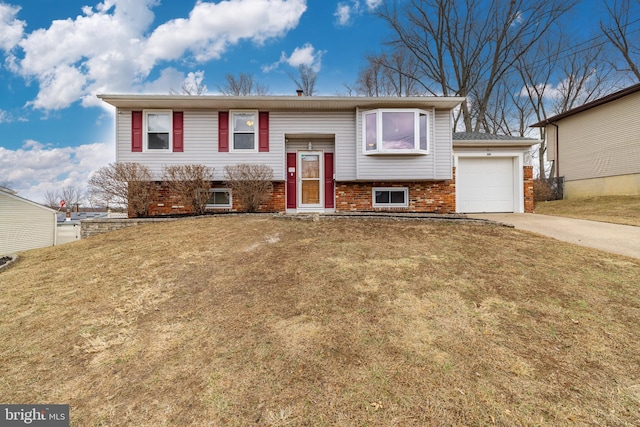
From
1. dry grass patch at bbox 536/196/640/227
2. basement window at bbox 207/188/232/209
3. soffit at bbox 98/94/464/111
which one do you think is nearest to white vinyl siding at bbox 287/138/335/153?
soffit at bbox 98/94/464/111

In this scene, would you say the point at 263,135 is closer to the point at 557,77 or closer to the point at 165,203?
the point at 165,203

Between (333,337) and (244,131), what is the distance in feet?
28.7

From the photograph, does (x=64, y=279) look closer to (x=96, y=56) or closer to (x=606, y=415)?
(x=606, y=415)

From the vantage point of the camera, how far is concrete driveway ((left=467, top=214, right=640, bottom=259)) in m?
5.59

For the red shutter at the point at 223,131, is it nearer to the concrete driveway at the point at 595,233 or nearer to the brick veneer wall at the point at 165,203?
the brick veneer wall at the point at 165,203

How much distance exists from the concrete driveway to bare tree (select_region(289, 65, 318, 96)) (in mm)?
19336

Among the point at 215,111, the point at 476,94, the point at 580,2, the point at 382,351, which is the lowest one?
the point at 382,351

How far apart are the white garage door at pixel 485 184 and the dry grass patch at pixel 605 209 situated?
213 cm

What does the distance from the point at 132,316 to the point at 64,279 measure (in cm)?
235

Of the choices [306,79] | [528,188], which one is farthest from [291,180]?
[306,79]

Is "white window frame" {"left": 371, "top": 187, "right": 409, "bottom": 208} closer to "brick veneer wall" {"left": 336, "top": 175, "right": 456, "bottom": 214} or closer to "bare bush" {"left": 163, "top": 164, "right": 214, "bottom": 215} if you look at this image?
"brick veneer wall" {"left": 336, "top": 175, "right": 456, "bottom": 214}

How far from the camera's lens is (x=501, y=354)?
2.48 meters

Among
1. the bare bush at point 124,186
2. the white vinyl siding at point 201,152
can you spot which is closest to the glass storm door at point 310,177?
the white vinyl siding at point 201,152

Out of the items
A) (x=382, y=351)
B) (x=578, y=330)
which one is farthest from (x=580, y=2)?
(x=382, y=351)
